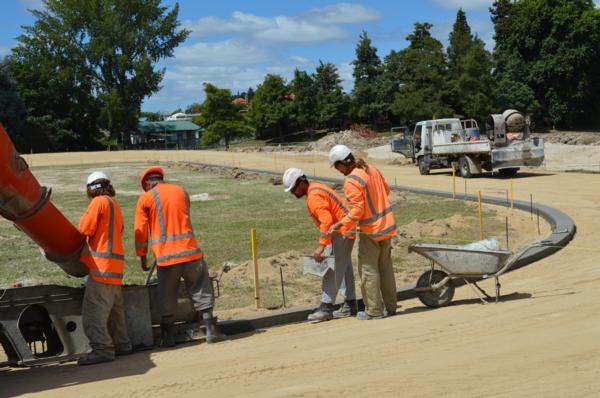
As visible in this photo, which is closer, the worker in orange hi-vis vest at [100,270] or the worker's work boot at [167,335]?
the worker in orange hi-vis vest at [100,270]

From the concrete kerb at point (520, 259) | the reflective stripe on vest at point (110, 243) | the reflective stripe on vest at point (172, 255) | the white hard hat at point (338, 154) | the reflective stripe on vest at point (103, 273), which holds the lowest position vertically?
the concrete kerb at point (520, 259)

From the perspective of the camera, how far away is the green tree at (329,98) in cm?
7675

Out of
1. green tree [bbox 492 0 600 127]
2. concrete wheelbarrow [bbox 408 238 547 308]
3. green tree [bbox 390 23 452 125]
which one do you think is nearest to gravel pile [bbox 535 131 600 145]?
green tree [bbox 390 23 452 125]

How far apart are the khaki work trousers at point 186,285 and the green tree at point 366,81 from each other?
6793 centimetres

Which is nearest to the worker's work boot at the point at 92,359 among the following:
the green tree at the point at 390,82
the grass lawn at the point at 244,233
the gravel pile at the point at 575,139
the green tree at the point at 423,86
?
the grass lawn at the point at 244,233

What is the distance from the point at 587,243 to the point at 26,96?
69.6 meters

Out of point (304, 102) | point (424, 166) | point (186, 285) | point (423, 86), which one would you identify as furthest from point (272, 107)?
point (186, 285)

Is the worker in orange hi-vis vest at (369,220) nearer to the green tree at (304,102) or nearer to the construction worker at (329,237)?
the construction worker at (329,237)

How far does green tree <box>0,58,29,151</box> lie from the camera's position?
65.3 meters

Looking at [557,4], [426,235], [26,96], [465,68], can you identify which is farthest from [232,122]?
[426,235]

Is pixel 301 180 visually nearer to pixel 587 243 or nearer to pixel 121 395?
pixel 121 395

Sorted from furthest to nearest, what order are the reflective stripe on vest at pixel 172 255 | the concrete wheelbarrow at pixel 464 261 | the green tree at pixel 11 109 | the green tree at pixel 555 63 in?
1. the green tree at pixel 555 63
2. the green tree at pixel 11 109
3. the concrete wheelbarrow at pixel 464 261
4. the reflective stripe on vest at pixel 172 255

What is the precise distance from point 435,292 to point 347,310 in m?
1.08

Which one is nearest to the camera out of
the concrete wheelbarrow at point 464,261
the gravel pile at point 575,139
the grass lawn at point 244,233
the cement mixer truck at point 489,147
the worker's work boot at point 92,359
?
the worker's work boot at point 92,359
